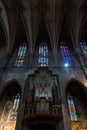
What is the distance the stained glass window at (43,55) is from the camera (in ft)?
43.9

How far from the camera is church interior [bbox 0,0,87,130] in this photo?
8.55 metres

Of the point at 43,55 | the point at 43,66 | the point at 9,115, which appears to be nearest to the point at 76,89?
the point at 43,66

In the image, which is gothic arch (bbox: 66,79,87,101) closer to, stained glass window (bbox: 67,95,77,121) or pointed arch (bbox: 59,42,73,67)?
stained glass window (bbox: 67,95,77,121)

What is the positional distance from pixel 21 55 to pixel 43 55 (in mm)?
2602

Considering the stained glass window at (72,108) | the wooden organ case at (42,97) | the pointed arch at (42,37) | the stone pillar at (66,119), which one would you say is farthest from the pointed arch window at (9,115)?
the pointed arch at (42,37)

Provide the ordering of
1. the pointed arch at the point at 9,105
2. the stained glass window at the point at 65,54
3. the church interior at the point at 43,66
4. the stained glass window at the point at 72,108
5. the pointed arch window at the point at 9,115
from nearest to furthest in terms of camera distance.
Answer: the church interior at the point at 43,66 < the pointed arch window at the point at 9,115 < the pointed arch at the point at 9,105 < the stained glass window at the point at 72,108 < the stained glass window at the point at 65,54

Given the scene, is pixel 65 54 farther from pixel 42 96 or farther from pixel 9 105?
pixel 9 105

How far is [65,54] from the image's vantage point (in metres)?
14.9

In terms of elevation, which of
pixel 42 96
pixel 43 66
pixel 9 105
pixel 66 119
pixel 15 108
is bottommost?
pixel 66 119

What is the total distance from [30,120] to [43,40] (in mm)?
11163

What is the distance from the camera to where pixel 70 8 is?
50.6ft

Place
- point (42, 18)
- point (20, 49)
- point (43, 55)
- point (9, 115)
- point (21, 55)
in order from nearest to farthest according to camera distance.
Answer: point (9, 115) < point (43, 55) < point (21, 55) < point (20, 49) < point (42, 18)

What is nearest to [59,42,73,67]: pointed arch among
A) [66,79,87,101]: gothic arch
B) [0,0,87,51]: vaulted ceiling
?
[0,0,87,51]: vaulted ceiling

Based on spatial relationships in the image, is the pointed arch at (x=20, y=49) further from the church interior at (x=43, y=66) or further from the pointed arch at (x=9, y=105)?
the pointed arch at (x=9, y=105)
